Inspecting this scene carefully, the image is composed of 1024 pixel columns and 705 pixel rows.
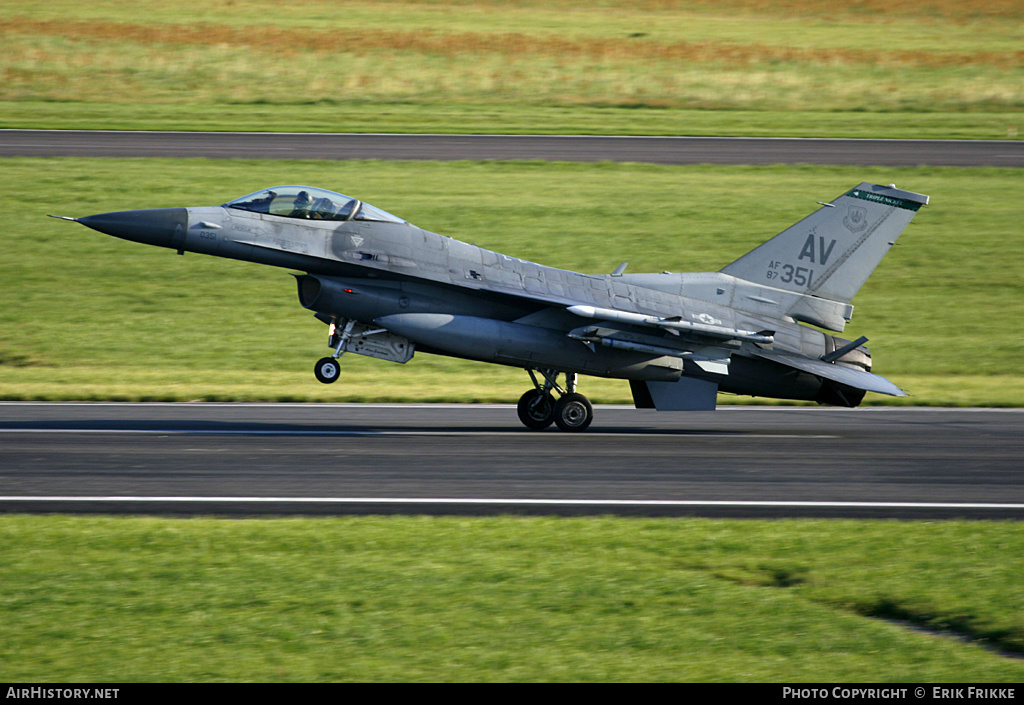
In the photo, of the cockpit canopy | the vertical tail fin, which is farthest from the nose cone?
the vertical tail fin

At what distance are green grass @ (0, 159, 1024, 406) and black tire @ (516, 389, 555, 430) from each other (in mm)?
3644

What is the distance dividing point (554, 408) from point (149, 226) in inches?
291

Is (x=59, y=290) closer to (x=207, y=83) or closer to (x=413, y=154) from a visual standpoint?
(x=413, y=154)

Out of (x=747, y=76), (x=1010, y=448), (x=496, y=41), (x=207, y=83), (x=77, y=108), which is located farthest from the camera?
(x=496, y=41)

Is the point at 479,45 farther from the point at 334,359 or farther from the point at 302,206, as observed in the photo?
the point at 334,359

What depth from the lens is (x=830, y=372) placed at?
730 inches

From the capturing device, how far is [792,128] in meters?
42.7

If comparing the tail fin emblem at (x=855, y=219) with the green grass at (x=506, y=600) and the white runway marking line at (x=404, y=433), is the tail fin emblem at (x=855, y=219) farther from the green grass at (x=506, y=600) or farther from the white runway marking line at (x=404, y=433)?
the green grass at (x=506, y=600)

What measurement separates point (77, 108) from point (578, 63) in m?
23.5

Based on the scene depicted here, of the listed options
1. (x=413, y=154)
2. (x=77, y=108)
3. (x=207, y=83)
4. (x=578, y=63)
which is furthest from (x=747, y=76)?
(x=77, y=108)

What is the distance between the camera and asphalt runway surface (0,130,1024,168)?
35.8m

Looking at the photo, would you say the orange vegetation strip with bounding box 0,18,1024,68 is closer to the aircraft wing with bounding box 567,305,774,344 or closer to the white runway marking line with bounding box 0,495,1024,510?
the aircraft wing with bounding box 567,305,774,344

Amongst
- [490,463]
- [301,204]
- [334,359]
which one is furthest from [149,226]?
[490,463]

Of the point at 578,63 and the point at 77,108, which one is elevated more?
the point at 578,63
